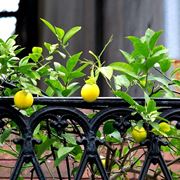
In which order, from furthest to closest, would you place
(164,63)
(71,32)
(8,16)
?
(8,16), (71,32), (164,63)

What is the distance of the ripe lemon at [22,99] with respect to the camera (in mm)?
1151

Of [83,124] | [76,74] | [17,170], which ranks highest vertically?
[76,74]

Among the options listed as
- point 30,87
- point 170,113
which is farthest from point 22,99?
point 170,113

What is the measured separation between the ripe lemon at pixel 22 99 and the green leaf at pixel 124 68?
22 centimetres

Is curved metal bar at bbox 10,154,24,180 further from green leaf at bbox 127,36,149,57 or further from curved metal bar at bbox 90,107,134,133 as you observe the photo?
green leaf at bbox 127,36,149,57

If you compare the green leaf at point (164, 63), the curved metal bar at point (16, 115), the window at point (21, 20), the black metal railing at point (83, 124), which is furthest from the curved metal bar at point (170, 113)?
the window at point (21, 20)

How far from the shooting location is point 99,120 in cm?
119

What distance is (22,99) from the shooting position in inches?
45.4

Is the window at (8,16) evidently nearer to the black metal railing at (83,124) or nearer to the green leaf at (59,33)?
the green leaf at (59,33)

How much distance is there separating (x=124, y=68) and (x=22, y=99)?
0.26 metres

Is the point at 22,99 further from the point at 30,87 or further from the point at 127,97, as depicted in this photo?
the point at 127,97

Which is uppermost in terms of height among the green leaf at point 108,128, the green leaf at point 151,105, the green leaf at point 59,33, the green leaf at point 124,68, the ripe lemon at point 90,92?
the green leaf at point 59,33

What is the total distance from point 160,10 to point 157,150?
1.44 m

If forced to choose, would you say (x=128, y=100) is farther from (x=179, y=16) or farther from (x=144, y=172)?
(x=179, y=16)
